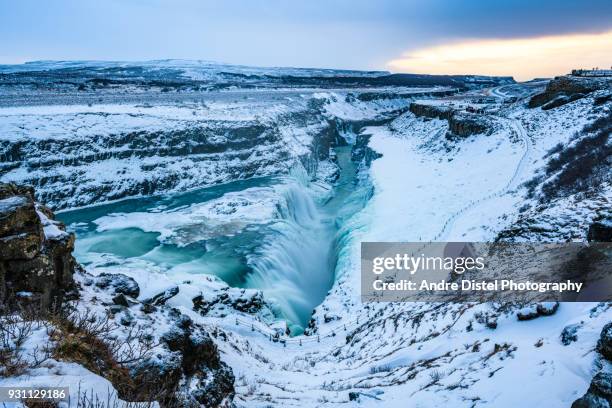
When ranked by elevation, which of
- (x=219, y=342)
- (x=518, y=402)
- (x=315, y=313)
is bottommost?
(x=315, y=313)

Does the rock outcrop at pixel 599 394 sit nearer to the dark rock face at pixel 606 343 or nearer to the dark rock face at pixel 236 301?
the dark rock face at pixel 606 343

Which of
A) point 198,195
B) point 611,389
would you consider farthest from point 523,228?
point 198,195

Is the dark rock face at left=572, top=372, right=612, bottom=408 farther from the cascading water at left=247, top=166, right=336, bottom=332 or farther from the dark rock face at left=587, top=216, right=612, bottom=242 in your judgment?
the cascading water at left=247, top=166, right=336, bottom=332

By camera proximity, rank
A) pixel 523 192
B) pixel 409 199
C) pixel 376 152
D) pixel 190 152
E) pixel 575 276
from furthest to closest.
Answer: pixel 376 152, pixel 190 152, pixel 409 199, pixel 523 192, pixel 575 276

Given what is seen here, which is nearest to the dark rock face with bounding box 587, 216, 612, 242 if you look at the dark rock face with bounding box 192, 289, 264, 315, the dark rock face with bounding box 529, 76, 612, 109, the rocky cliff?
the rocky cliff

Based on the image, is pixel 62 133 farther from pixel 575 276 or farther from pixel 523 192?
pixel 575 276

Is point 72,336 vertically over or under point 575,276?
over

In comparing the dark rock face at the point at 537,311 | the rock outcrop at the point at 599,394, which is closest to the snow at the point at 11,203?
the rock outcrop at the point at 599,394
